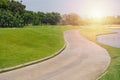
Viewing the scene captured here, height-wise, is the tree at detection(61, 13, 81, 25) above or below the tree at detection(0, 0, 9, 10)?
below

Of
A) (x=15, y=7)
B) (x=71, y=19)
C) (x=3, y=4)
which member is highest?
(x=3, y=4)

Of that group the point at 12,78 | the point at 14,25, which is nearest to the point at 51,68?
the point at 12,78

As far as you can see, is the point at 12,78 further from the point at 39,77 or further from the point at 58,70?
the point at 58,70

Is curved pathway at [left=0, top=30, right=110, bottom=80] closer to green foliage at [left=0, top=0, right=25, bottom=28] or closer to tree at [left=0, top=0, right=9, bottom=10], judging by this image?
green foliage at [left=0, top=0, right=25, bottom=28]

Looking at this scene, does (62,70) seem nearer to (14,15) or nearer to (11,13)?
(14,15)

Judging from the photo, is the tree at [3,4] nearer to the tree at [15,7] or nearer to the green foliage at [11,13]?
the green foliage at [11,13]

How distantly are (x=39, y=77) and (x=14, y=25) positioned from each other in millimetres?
70524

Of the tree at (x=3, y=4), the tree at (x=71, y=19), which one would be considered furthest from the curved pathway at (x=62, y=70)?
the tree at (x=71, y=19)

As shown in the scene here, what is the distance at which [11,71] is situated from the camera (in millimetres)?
16625

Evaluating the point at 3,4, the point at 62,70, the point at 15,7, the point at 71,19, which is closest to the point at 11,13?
the point at 3,4

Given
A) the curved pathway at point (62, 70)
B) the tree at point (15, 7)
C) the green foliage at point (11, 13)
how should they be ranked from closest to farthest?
the curved pathway at point (62, 70)
the green foliage at point (11, 13)
the tree at point (15, 7)

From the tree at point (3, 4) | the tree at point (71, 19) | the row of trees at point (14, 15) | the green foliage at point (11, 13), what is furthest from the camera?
the tree at point (71, 19)

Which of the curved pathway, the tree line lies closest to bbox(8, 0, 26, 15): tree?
the tree line

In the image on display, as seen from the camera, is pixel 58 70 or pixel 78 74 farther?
pixel 58 70
